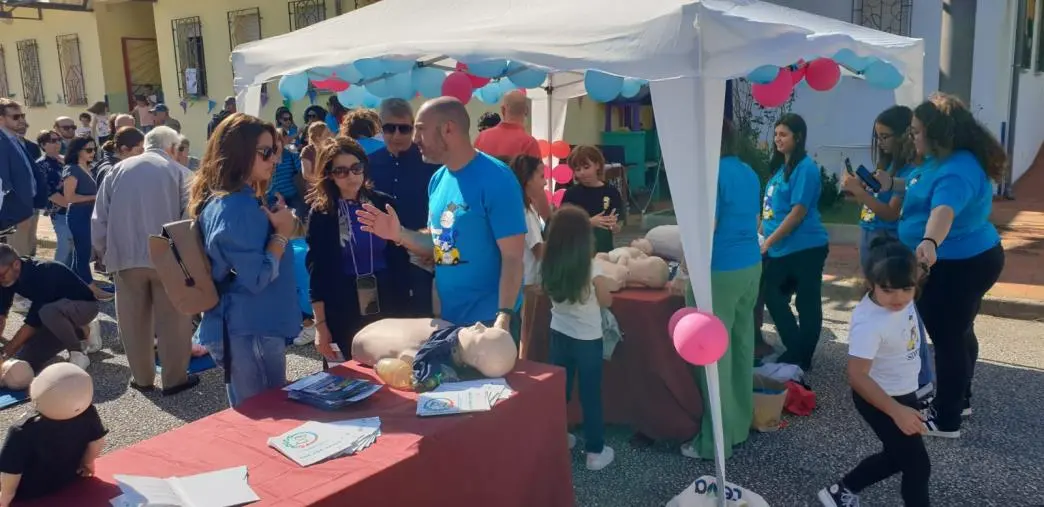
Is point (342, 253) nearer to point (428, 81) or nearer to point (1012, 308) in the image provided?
point (428, 81)

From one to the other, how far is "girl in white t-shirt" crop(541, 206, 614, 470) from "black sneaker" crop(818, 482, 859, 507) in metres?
1.01

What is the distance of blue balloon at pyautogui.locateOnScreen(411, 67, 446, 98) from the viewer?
5.18 m

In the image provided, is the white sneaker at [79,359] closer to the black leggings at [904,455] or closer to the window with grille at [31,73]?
the black leggings at [904,455]

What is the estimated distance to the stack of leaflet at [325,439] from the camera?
2.22m

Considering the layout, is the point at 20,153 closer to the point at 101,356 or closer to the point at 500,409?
the point at 101,356

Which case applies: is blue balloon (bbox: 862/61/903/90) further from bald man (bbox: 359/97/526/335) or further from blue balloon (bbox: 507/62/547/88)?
bald man (bbox: 359/97/526/335)

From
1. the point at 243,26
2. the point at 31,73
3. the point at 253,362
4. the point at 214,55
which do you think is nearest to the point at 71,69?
the point at 31,73

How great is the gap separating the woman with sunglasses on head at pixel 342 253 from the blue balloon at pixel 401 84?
1598 millimetres

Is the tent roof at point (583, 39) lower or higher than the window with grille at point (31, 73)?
lower

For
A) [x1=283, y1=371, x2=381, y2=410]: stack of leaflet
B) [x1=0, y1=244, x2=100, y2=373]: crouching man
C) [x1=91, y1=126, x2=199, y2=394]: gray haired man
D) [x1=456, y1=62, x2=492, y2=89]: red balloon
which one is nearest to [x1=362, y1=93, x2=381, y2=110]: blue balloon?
[x1=456, y1=62, x2=492, y2=89]: red balloon

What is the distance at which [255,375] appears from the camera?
2.91 metres

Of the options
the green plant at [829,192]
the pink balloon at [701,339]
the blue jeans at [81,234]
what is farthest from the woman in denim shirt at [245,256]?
the green plant at [829,192]

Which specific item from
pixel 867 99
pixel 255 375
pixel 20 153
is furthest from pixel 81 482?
pixel 867 99

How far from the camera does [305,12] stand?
13.2 metres
